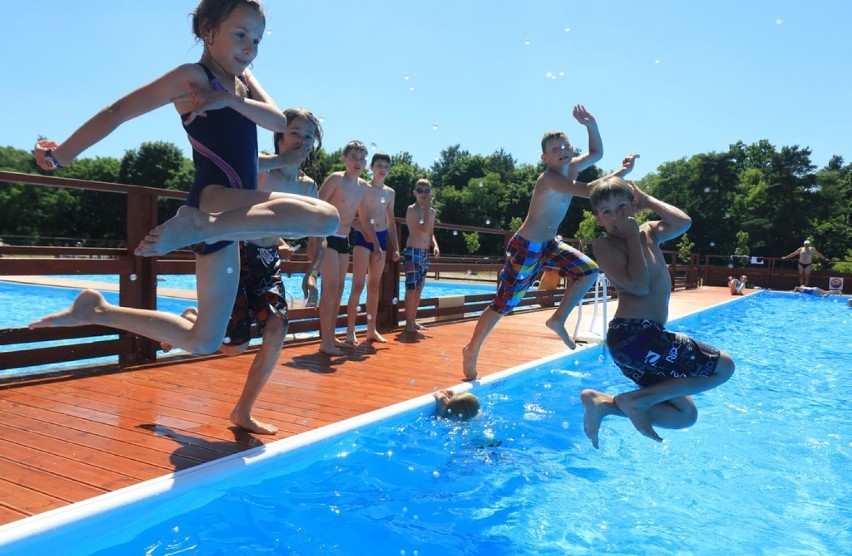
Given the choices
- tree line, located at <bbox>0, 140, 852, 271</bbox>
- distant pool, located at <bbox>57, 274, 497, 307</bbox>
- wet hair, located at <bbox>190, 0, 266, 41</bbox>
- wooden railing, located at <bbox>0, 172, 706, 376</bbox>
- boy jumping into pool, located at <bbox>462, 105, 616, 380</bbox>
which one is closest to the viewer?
wet hair, located at <bbox>190, 0, 266, 41</bbox>

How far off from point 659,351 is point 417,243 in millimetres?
4631

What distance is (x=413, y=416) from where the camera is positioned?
400cm

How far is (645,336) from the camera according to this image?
307 cm

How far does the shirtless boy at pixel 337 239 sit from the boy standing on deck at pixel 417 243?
4.74 feet

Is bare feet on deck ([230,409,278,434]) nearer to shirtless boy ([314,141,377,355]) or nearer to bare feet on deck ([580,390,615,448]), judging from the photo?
bare feet on deck ([580,390,615,448])

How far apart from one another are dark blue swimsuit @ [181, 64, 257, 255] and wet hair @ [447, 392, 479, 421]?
2100 millimetres

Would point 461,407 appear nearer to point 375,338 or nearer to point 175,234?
point 175,234

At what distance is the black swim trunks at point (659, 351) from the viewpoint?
3057mm

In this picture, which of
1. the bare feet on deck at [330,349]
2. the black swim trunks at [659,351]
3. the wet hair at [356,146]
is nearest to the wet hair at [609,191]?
the black swim trunks at [659,351]

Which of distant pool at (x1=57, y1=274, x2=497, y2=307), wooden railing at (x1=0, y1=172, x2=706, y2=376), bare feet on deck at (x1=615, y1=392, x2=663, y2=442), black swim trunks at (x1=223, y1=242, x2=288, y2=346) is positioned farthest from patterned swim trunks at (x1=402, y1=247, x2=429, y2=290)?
distant pool at (x1=57, y1=274, x2=497, y2=307)

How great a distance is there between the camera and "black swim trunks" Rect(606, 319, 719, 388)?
306 cm

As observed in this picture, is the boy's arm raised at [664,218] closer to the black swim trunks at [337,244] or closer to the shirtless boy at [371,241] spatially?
the black swim trunks at [337,244]

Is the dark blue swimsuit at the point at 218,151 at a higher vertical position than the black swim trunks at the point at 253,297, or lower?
higher

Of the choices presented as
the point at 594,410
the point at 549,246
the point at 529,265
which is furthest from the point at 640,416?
the point at 549,246
